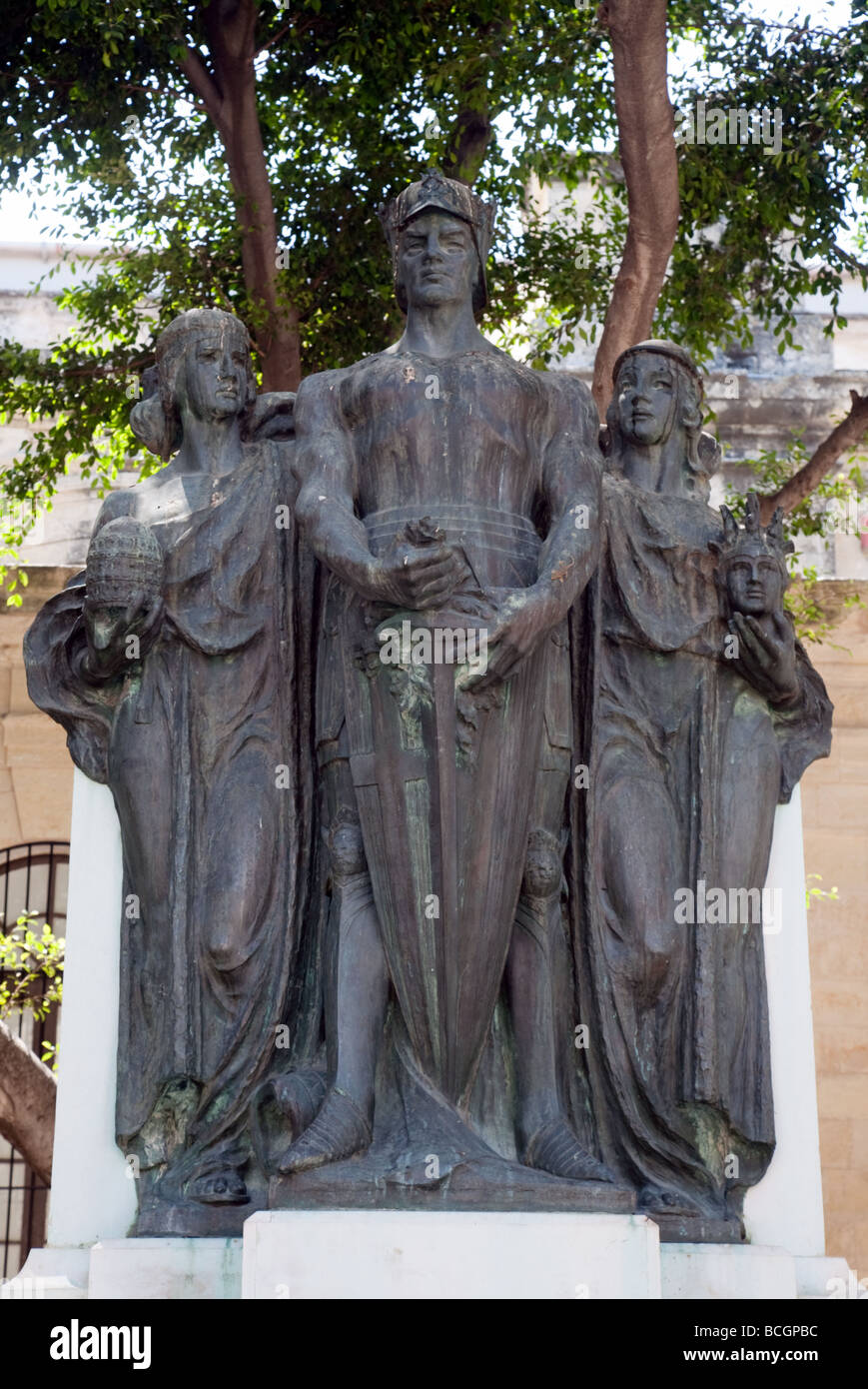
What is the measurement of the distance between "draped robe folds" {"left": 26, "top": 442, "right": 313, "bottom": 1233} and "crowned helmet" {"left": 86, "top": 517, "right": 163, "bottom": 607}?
0.28ft

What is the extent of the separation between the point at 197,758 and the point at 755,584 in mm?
1851

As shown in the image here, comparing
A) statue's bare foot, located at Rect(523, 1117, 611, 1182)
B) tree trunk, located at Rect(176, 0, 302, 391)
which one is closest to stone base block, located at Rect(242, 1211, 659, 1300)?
statue's bare foot, located at Rect(523, 1117, 611, 1182)

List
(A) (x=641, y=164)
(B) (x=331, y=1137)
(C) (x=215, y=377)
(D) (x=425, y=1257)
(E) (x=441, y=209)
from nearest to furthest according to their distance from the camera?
(D) (x=425, y=1257) < (B) (x=331, y=1137) < (E) (x=441, y=209) < (C) (x=215, y=377) < (A) (x=641, y=164)

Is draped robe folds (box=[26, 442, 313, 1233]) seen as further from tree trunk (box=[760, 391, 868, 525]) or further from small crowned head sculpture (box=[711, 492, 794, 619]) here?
tree trunk (box=[760, 391, 868, 525])

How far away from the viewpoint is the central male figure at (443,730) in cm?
598

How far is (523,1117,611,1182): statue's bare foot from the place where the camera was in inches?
230

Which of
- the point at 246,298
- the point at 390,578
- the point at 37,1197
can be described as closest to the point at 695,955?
the point at 390,578

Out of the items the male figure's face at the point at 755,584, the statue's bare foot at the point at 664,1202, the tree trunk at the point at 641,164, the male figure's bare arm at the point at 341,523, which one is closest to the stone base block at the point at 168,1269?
the statue's bare foot at the point at 664,1202

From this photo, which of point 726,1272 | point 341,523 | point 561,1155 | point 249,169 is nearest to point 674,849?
point 561,1155

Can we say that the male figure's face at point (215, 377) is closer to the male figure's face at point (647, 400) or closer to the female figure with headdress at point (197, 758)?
the female figure with headdress at point (197, 758)

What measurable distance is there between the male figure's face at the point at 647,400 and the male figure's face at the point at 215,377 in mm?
1285

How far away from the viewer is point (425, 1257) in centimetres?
544

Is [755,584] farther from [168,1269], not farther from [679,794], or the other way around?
[168,1269]

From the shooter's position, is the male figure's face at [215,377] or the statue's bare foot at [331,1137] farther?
the male figure's face at [215,377]
